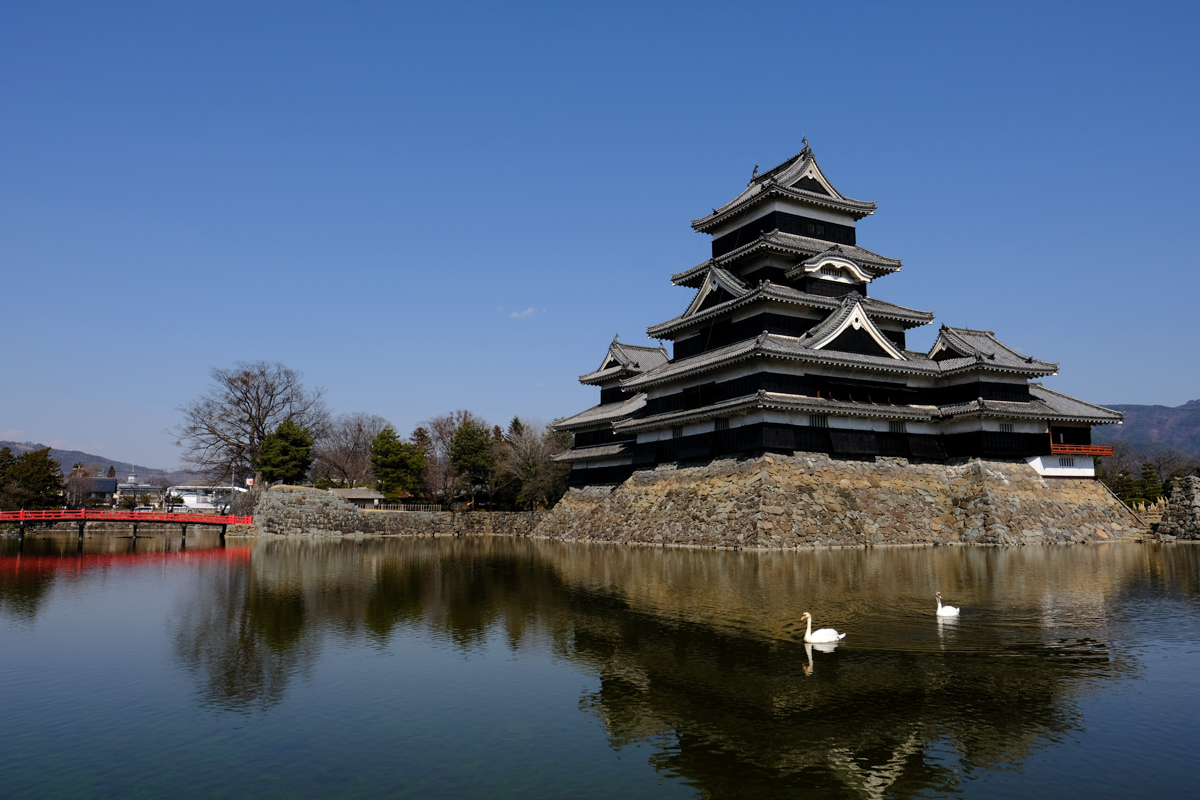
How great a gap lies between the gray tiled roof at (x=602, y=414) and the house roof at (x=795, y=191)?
1287 centimetres

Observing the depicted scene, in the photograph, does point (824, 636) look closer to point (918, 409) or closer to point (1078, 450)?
point (918, 409)

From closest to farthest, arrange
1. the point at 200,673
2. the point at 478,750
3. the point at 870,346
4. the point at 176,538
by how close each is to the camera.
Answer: the point at 478,750
the point at 200,673
the point at 870,346
the point at 176,538

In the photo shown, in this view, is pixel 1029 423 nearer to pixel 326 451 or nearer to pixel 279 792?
pixel 279 792

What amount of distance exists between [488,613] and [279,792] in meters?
11.3

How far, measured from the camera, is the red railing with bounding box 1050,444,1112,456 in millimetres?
40656

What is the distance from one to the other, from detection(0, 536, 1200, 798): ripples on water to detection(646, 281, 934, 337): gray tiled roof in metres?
18.6

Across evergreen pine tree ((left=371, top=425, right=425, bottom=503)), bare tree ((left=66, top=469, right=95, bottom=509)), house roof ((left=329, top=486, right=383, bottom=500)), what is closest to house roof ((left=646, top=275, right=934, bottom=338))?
evergreen pine tree ((left=371, top=425, right=425, bottom=503))

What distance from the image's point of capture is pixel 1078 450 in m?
41.2

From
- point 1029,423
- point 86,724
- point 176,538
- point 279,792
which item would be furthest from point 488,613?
point 176,538

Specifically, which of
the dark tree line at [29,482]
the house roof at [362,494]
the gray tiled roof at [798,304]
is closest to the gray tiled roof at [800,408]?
the gray tiled roof at [798,304]

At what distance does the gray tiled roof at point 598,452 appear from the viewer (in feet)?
168

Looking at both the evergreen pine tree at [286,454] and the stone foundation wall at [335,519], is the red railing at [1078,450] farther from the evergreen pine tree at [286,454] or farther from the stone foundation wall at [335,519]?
the evergreen pine tree at [286,454]

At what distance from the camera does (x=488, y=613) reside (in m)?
19.5

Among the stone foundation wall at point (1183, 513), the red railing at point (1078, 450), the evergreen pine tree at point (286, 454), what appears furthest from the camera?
the evergreen pine tree at point (286, 454)
